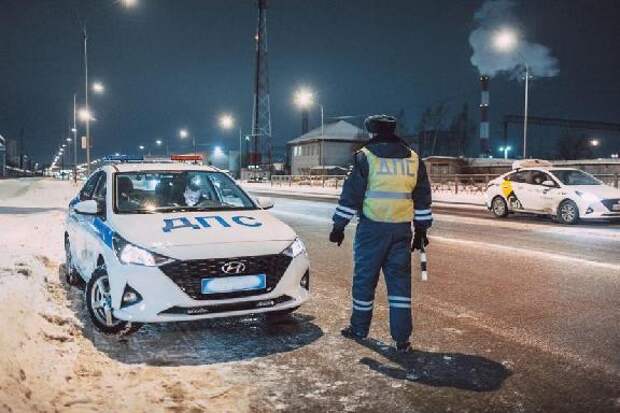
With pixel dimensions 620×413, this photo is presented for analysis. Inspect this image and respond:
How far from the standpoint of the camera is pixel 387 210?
184 inches

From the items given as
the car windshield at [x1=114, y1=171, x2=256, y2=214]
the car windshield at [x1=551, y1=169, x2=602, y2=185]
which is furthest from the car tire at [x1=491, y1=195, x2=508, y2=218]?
the car windshield at [x1=114, y1=171, x2=256, y2=214]

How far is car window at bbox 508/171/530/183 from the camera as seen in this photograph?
1688 centimetres

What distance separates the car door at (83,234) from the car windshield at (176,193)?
1.60ft

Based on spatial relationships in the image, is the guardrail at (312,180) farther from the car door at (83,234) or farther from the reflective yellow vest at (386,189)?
the reflective yellow vest at (386,189)

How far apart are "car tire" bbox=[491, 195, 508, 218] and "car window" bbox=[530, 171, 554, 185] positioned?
1.15 metres

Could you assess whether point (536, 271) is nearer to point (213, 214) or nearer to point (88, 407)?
point (213, 214)

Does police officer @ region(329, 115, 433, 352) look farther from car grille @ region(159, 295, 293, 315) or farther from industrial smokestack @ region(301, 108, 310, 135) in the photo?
industrial smokestack @ region(301, 108, 310, 135)

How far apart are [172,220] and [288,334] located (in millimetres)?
1497

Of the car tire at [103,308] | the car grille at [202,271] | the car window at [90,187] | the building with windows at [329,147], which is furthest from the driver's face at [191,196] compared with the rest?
the building with windows at [329,147]

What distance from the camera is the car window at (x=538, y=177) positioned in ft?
53.4

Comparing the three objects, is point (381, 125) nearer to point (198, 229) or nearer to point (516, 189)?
point (198, 229)

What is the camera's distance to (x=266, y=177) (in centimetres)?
7012

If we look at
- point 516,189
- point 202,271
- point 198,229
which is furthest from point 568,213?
point 202,271

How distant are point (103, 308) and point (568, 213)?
44.1 ft
